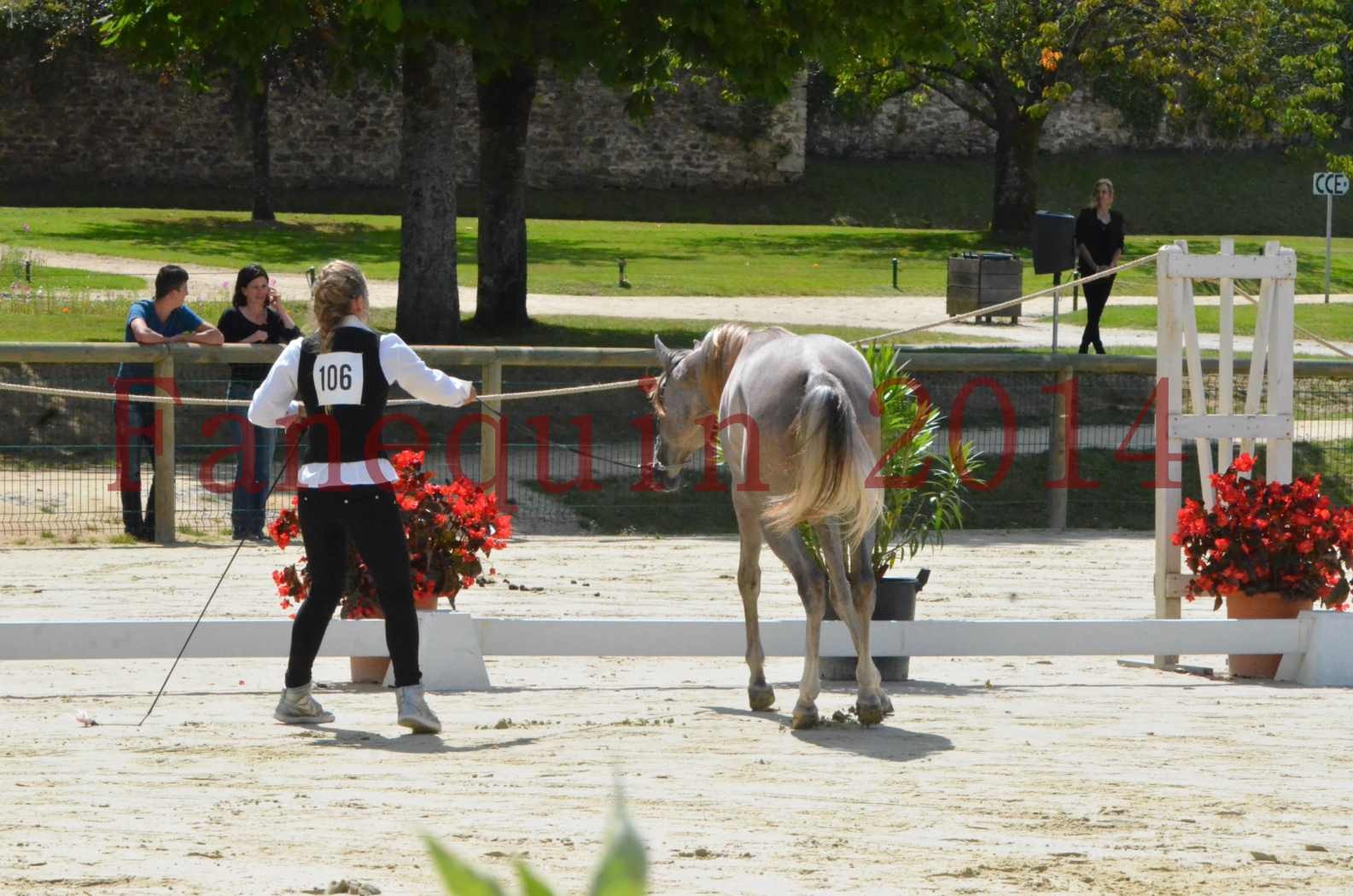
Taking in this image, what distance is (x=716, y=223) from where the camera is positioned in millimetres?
38188

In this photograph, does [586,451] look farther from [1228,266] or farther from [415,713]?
[415,713]

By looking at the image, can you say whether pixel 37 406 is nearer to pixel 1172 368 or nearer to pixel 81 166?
pixel 1172 368

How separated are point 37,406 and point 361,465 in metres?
7.90

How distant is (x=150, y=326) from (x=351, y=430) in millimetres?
6233

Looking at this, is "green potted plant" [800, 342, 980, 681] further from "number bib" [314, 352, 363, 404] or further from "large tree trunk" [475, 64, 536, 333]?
"large tree trunk" [475, 64, 536, 333]

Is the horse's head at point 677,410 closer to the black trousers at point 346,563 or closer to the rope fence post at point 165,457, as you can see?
the black trousers at point 346,563

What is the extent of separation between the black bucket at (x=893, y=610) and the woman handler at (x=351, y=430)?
7.57ft

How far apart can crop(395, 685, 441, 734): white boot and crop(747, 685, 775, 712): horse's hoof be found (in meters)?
1.36

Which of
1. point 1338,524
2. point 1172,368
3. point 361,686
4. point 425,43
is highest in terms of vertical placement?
point 425,43

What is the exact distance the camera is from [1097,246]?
18.1 meters

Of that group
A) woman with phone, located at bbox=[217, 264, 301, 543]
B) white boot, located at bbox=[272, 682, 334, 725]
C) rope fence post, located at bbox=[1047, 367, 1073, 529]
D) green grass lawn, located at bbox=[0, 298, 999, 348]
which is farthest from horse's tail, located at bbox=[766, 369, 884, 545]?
green grass lawn, located at bbox=[0, 298, 999, 348]

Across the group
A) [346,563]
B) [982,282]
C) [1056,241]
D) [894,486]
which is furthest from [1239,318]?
[346,563]

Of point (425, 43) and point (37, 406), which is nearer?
point (37, 406)

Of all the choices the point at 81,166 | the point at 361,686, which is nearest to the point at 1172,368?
the point at 361,686
